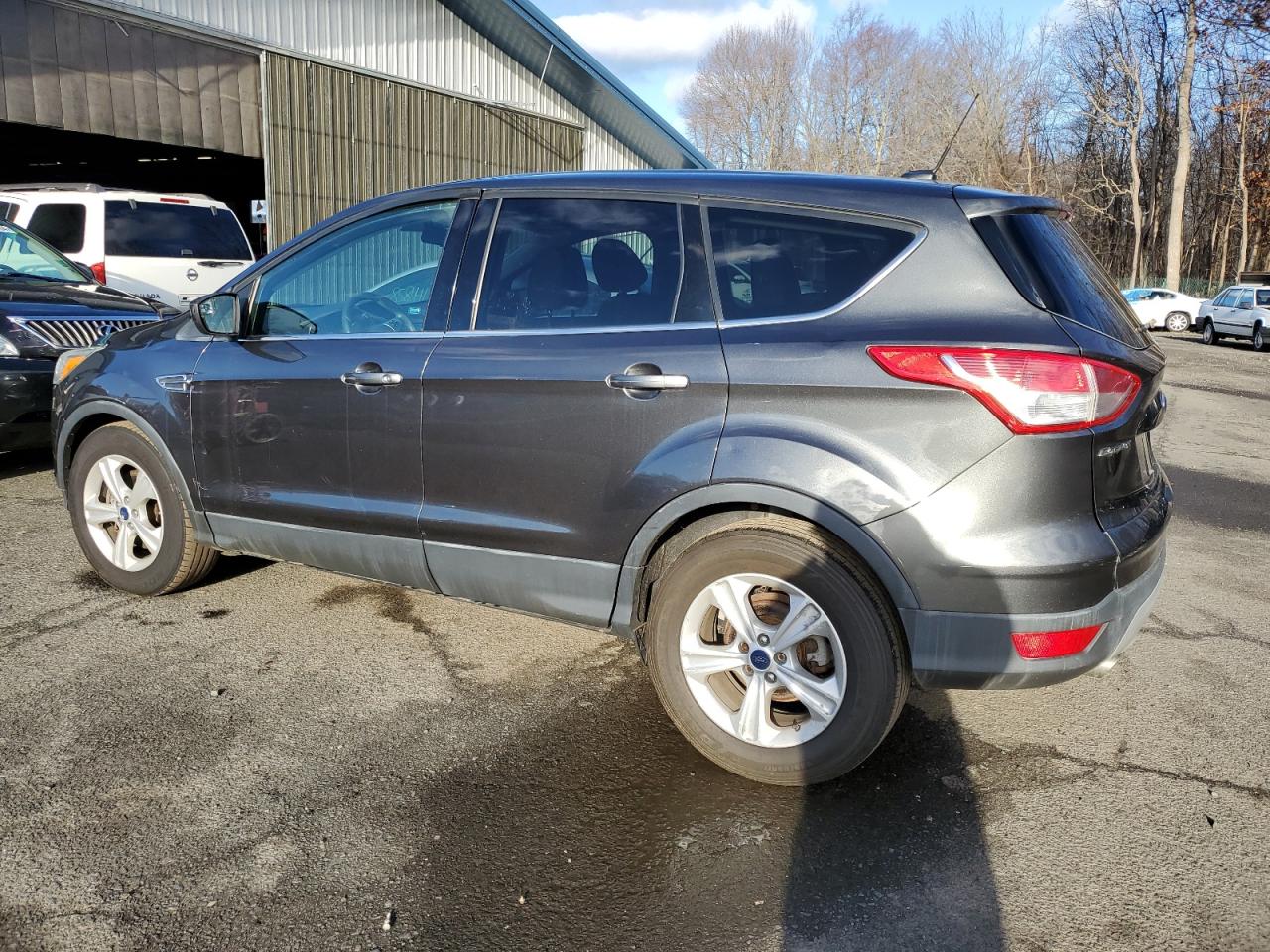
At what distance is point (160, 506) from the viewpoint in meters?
4.40

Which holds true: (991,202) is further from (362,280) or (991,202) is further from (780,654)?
(362,280)

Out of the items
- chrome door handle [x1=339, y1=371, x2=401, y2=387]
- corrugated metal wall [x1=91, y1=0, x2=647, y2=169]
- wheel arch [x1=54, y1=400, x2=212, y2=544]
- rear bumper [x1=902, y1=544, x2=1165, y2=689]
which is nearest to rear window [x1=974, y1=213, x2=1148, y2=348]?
rear bumper [x1=902, y1=544, x2=1165, y2=689]

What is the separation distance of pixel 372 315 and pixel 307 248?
483mm

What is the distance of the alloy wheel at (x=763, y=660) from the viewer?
2.91 metres

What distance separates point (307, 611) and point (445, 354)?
5.29 feet

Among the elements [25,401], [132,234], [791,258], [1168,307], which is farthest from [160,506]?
[1168,307]

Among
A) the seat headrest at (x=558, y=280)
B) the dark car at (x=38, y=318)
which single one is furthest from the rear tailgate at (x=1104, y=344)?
the dark car at (x=38, y=318)

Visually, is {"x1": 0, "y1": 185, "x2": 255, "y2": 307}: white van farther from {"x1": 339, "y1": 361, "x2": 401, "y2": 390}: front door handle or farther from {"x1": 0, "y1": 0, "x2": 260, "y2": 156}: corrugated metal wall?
{"x1": 339, "y1": 361, "x2": 401, "y2": 390}: front door handle

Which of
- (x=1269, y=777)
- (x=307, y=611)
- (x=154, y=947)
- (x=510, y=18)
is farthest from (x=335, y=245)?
(x=510, y=18)

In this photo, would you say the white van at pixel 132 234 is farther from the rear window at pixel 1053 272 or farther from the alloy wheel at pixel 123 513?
the rear window at pixel 1053 272

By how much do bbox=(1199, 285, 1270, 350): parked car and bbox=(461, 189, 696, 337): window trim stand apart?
2732 cm

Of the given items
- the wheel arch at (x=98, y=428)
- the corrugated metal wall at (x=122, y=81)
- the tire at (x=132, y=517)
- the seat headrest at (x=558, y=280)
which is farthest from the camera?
the corrugated metal wall at (x=122, y=81)

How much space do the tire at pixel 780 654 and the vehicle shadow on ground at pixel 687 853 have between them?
0.48 ft

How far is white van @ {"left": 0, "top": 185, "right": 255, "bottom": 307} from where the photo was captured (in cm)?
1012
